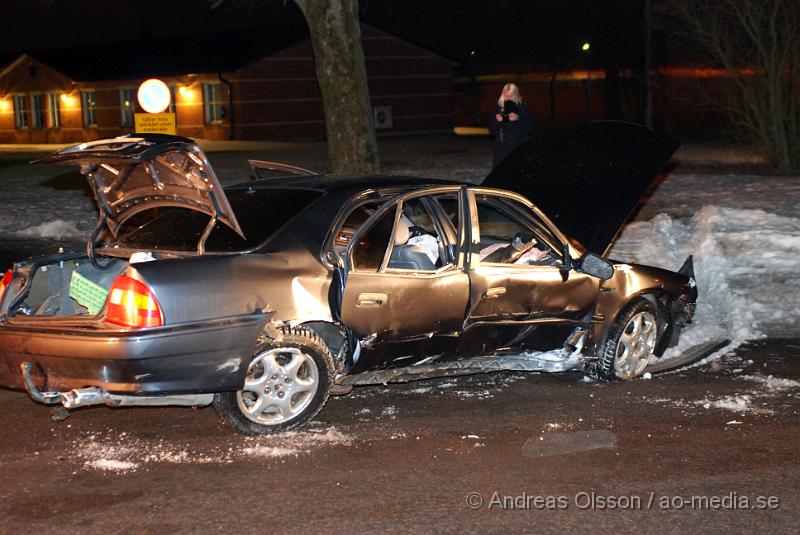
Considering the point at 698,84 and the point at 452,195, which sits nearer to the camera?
the point at 452,195

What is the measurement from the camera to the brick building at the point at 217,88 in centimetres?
4506

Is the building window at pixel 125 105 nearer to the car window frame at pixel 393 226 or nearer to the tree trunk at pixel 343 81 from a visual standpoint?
the tree trunk at pixel 343 81

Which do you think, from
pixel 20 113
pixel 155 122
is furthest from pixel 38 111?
pixel 155 122

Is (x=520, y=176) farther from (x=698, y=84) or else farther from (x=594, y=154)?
(x=698, y=84)

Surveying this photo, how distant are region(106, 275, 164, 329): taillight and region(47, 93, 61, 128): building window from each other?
163 feet

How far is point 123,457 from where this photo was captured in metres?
5.59

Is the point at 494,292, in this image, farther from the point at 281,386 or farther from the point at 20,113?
the point at 20,113

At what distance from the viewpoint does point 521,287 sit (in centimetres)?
699

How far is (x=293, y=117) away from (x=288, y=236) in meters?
41.1

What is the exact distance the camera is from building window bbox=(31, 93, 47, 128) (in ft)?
173

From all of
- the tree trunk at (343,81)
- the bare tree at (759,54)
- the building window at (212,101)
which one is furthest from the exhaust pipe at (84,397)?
the building window at (212,101)

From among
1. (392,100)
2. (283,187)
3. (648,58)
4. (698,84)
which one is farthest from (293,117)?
(283,187)

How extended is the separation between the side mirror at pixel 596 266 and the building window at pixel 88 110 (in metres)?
47.0

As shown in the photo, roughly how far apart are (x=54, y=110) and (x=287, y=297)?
49950 millimetres
